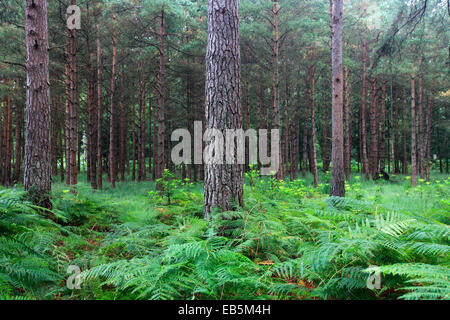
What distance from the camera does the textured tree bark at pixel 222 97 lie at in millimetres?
3662

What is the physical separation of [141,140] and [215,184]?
1467 cm

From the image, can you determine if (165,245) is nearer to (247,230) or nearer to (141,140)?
(247,230)

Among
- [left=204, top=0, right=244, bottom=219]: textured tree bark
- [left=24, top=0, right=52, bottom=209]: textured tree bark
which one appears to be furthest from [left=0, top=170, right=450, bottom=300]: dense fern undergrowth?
[left=24, top=0, right=52, bottom=209]: textured tree bark

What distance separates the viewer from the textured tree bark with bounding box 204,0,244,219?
366 cm

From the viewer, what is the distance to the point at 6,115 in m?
16.9

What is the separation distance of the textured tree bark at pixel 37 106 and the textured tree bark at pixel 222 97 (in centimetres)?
327

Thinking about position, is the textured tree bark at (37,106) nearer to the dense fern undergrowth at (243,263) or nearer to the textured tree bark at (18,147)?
the dense fern undergrowth at (243,263)

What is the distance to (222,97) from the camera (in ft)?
12.1

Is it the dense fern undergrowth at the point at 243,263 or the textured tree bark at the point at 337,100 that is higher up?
the textured tree bark at the point at 337,100

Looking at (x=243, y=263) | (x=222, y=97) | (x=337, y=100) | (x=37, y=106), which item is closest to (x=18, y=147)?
(x=37, y=106)

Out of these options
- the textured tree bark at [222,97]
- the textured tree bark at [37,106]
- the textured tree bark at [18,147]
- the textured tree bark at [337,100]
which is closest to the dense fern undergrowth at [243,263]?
the textured tree bark at [222,97]

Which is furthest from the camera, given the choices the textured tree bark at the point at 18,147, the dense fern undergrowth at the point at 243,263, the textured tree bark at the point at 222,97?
the textured tree bark at the point at 18,147

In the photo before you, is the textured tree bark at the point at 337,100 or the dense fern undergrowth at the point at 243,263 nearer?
the dense fern undergrowth at the point at 243,263

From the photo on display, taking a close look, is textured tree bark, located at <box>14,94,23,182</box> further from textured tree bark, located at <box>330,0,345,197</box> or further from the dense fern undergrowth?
textured tree bark, located at <box>330,0,345,197</box>
